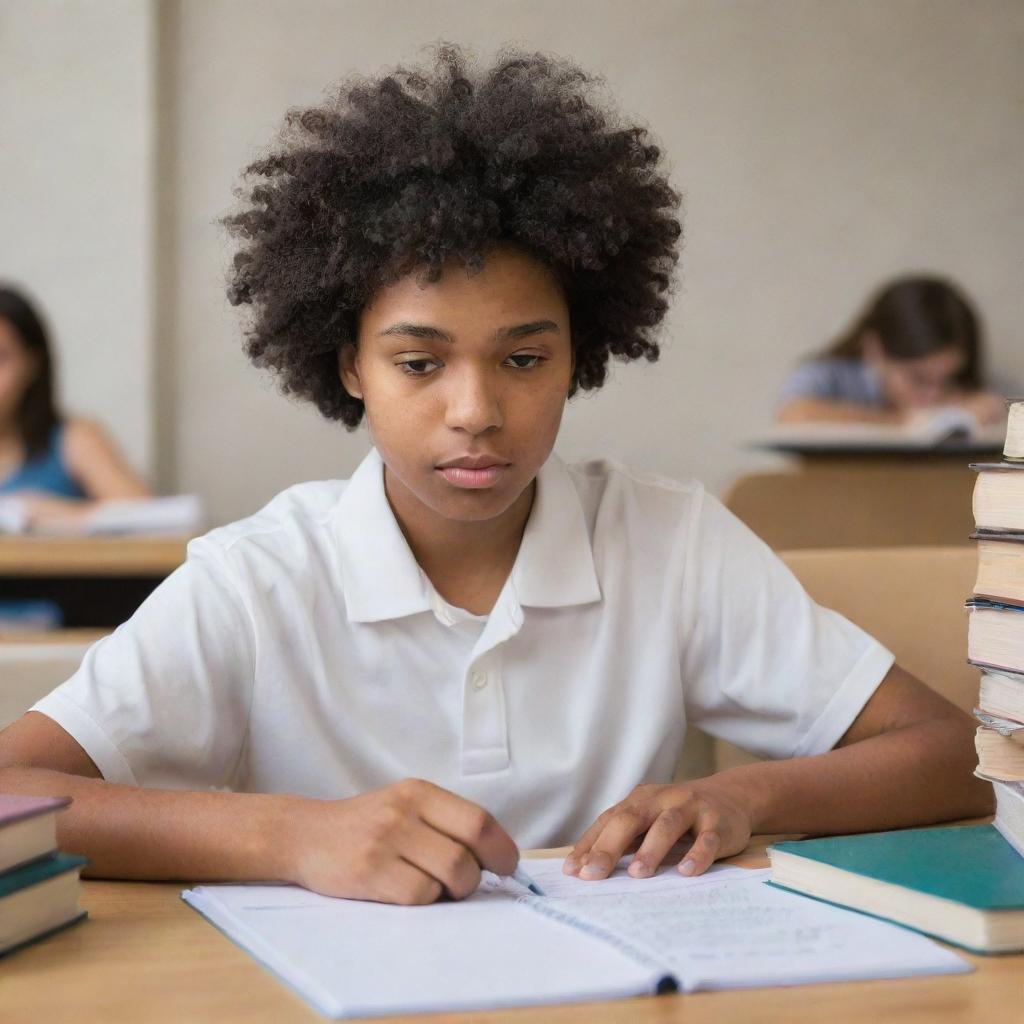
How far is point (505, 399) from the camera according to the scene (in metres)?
1.14

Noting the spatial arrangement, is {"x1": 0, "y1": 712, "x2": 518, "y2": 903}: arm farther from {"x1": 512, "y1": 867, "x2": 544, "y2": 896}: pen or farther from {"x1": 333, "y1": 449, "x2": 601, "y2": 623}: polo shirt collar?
{"x1": 333, "y1": 449, "x2": 601, "y2": 623}: polo shirt collar

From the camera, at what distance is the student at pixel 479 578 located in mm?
1136

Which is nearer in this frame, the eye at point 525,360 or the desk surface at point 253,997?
the desk surface at point 253,997

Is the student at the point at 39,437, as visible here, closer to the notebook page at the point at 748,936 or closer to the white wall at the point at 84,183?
the white wall at the point at 84,183

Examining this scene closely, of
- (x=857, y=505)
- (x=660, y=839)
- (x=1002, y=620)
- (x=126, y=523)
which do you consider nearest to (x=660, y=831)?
(x=660, y=839)

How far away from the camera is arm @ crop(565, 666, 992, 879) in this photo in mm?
919

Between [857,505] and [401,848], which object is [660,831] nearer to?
[401,848]

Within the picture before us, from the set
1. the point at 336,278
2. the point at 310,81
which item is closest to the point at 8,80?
the point at 310,81

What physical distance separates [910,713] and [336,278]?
0.60m

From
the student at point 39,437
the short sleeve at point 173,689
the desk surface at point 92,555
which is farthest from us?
the student at point 39,437

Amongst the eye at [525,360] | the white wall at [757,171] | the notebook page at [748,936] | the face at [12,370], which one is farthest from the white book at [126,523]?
the notebook page at [748,936]

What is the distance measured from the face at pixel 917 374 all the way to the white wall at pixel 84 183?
8.24ft

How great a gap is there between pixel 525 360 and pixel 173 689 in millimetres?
380

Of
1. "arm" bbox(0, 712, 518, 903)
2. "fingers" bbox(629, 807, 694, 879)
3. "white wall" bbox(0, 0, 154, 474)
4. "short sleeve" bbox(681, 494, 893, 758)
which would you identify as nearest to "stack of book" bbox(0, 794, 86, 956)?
"arm" bbox(0, 712, 518, 903)
